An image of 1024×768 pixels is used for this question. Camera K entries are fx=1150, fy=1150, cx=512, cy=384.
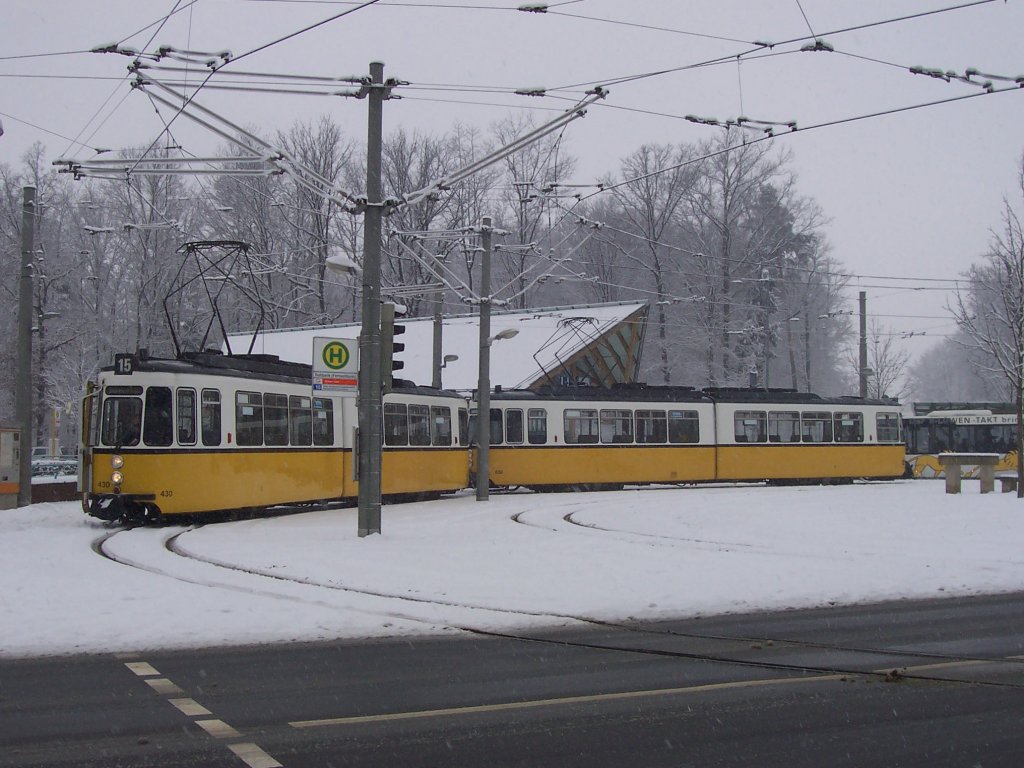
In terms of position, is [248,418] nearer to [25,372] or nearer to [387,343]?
[387,343]

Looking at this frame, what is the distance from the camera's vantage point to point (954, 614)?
1077 cm

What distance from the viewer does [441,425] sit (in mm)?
28000

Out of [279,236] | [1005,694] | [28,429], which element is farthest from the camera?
[279,236]

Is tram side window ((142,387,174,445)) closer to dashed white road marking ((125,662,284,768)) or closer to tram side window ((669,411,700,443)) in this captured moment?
dashed white road marking ((125,662,284,768))

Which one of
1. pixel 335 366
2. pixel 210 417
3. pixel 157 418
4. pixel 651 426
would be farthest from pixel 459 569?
pixel 651 426

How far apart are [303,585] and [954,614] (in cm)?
642

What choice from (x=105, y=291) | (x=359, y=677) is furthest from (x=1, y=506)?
(x=105, y=291)

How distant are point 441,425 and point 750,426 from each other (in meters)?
10.8

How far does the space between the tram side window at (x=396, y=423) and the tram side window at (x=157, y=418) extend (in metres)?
6.63

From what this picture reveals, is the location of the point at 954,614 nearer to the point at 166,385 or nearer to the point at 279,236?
the point at 166,385

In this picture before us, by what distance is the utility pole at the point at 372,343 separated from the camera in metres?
16.7

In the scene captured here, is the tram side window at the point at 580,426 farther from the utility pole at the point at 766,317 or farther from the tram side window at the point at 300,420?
the utility pole at the point at 766,317

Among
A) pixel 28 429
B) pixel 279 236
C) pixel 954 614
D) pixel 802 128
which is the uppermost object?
pixel 279 236

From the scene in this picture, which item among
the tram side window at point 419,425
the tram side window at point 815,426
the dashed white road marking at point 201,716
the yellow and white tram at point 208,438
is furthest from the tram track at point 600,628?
the tram side window at point 815,426
